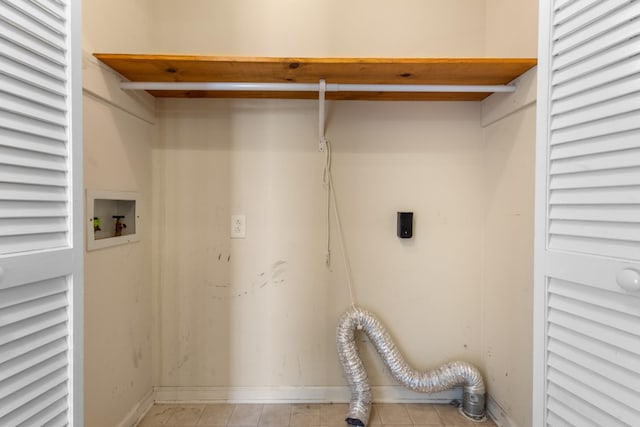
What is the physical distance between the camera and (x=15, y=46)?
0.64 metres

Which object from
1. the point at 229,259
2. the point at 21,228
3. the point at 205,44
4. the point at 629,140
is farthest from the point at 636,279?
the point at 205,44

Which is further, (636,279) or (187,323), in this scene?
(187,323)

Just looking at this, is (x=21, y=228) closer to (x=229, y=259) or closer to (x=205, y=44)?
(x=229, y=259)

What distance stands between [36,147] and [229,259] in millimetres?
1111

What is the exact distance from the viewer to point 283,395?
169 centimetres

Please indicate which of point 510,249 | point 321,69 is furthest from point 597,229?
point 321,69

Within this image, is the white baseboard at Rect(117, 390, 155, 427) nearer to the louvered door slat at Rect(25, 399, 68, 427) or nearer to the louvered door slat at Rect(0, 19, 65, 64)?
→ the louvered door slat at Rect(25, 399, 68, 427)

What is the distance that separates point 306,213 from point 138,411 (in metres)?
→ 1.37

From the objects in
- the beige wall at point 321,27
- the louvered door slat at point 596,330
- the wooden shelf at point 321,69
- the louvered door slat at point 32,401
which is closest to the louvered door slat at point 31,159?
the louvered door slat at point 32,401

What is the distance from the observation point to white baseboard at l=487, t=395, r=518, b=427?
147cm

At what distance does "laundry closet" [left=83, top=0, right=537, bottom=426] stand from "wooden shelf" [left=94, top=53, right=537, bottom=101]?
0.81 feet

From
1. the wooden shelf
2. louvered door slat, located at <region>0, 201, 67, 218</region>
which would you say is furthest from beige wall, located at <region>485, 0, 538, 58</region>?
louvered door slat, located at <region>0, 201, 67, 218</region>

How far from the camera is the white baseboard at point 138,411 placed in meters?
1.45

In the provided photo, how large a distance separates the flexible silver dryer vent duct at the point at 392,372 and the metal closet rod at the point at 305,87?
117 centimetres
